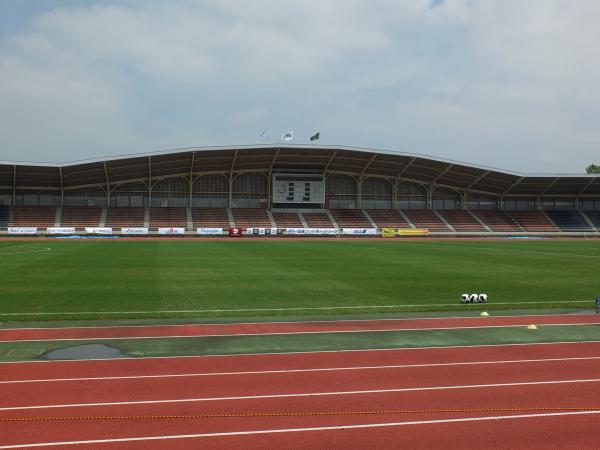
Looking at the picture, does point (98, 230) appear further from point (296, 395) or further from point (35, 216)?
point (296, 395)

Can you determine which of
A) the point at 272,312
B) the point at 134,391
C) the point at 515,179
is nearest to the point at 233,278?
the point at 272,312

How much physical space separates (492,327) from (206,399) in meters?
8.28

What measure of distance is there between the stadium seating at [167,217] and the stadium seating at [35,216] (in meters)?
11.9

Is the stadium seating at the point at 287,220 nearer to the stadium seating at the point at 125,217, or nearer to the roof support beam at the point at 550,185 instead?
the stadium seating at the point at 125,217

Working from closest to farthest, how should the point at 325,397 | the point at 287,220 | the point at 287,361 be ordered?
the point at 325,397 → the point at 287,361 → the point at 287,220

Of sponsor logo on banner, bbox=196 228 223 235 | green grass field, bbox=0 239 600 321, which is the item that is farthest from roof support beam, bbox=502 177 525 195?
sponsor logo on banner, bbox=196 228 223 235

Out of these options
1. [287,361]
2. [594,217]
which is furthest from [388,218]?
[287,361]

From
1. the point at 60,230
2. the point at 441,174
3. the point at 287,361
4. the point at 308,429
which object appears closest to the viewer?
the point at 308,429

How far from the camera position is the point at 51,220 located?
62.8 meters

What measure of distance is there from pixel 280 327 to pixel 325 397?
513 centimetres

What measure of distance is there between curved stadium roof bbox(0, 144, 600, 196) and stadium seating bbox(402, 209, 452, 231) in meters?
4.56

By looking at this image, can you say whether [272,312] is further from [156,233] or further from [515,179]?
[515,179]

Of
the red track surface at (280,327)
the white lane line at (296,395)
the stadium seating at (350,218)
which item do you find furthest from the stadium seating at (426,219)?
the white lane line at (296,395)

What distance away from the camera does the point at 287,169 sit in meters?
71.2
